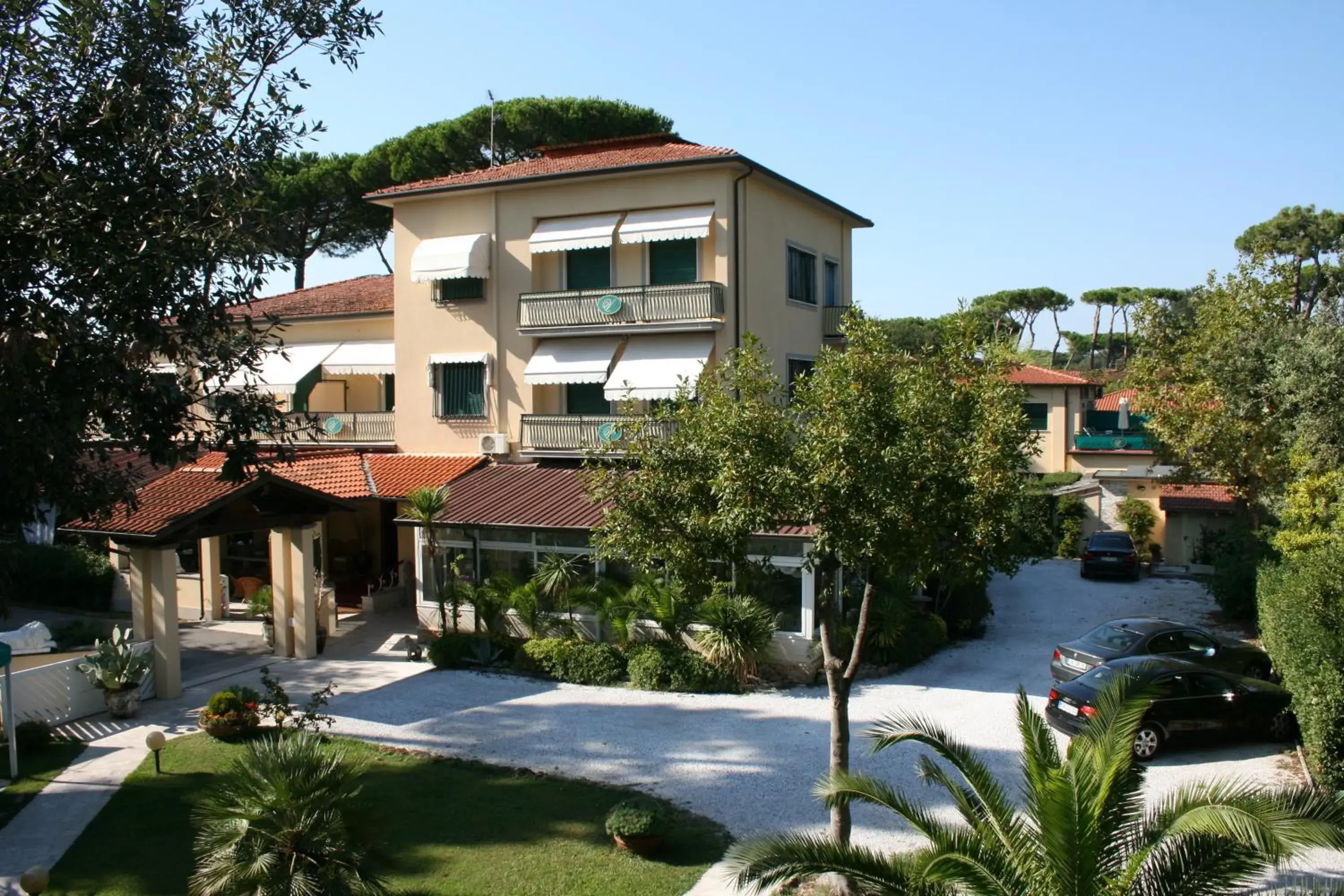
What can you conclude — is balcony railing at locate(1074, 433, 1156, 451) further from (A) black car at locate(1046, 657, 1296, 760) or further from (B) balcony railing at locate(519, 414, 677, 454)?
(A) black car at locate(1046, 657, 1296, 760)

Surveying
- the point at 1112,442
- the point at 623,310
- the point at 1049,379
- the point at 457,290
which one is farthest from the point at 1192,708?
the point at 1049,379

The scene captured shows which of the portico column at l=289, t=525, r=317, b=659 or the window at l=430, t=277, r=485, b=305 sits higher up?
the window at l=430, t=277, r=485, b=305

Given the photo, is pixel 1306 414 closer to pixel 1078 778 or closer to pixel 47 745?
pixel 1078 778

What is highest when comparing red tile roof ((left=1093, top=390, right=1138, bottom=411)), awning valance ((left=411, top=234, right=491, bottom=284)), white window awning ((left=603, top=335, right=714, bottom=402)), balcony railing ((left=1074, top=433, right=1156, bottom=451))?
awning valance ((left=411, top=234, right=491, bottom=284))

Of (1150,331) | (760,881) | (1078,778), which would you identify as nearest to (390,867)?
(760,881)

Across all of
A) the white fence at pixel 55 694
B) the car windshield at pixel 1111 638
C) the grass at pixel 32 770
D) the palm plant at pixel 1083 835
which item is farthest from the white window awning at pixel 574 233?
the palm plant at pixel 1083 835

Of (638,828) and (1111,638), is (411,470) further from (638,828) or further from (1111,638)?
(1111,638)

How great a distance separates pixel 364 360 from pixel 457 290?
3915 mm

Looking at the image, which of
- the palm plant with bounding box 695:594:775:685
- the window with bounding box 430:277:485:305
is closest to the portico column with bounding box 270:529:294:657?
the window with bounding box 430:277:485:305

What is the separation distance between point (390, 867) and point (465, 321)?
18.8 metres

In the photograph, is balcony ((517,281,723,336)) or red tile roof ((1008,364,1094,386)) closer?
balcony ((517,281,723,336))

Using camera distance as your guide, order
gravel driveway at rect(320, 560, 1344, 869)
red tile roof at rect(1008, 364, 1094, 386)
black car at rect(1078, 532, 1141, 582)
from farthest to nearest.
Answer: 1. red tile roof at rect(1008, 364, 1094, 386)
2. black car at rect(1078, 532, 1141, 582)
3. gravel driveway at rect(320, 560, 1344, 869)

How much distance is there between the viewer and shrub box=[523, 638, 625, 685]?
1969 centimetres

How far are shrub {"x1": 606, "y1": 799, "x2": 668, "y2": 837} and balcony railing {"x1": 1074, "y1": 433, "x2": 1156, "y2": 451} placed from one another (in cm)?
3503
